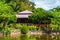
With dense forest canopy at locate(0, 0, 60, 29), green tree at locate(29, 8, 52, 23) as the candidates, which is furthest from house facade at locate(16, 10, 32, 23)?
green tree at locate(29, 8, 52, 23)

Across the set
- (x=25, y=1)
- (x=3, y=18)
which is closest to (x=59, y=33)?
(x=3, y=18)

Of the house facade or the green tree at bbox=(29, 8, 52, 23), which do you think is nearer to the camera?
the green tree at bbox=(29, 8, 52, 23)

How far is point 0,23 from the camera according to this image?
164 feet

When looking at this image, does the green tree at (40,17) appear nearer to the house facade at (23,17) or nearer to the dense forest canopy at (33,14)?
the dense forest canopy at (33,14)

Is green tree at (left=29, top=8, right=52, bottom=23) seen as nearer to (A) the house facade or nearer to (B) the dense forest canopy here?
(B) the dense forest canopy

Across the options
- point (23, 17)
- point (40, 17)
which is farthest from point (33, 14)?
point (23, 17)

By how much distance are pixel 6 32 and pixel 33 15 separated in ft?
72.1

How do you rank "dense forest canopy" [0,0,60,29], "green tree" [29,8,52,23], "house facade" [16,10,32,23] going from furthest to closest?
"house facade" [16,10,32,23] < "green tree" [29,8,52,23] < "dense forest canopy" [0,0,60,29]

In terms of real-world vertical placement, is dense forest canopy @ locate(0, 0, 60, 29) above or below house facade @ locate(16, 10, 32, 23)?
above

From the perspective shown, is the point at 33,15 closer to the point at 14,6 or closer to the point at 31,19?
the point at 31,19

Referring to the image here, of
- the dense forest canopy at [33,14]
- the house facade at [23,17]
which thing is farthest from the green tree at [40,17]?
the house facade at [23,17]

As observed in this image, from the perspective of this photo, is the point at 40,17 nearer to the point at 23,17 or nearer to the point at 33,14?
the point at 33,14

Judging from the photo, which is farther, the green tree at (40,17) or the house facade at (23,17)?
the house facade at (23,17)

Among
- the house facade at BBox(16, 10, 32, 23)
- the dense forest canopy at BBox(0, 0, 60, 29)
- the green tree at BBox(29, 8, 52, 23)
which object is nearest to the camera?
the dense forest canopy at BBox(0, 0, 60, 29)
